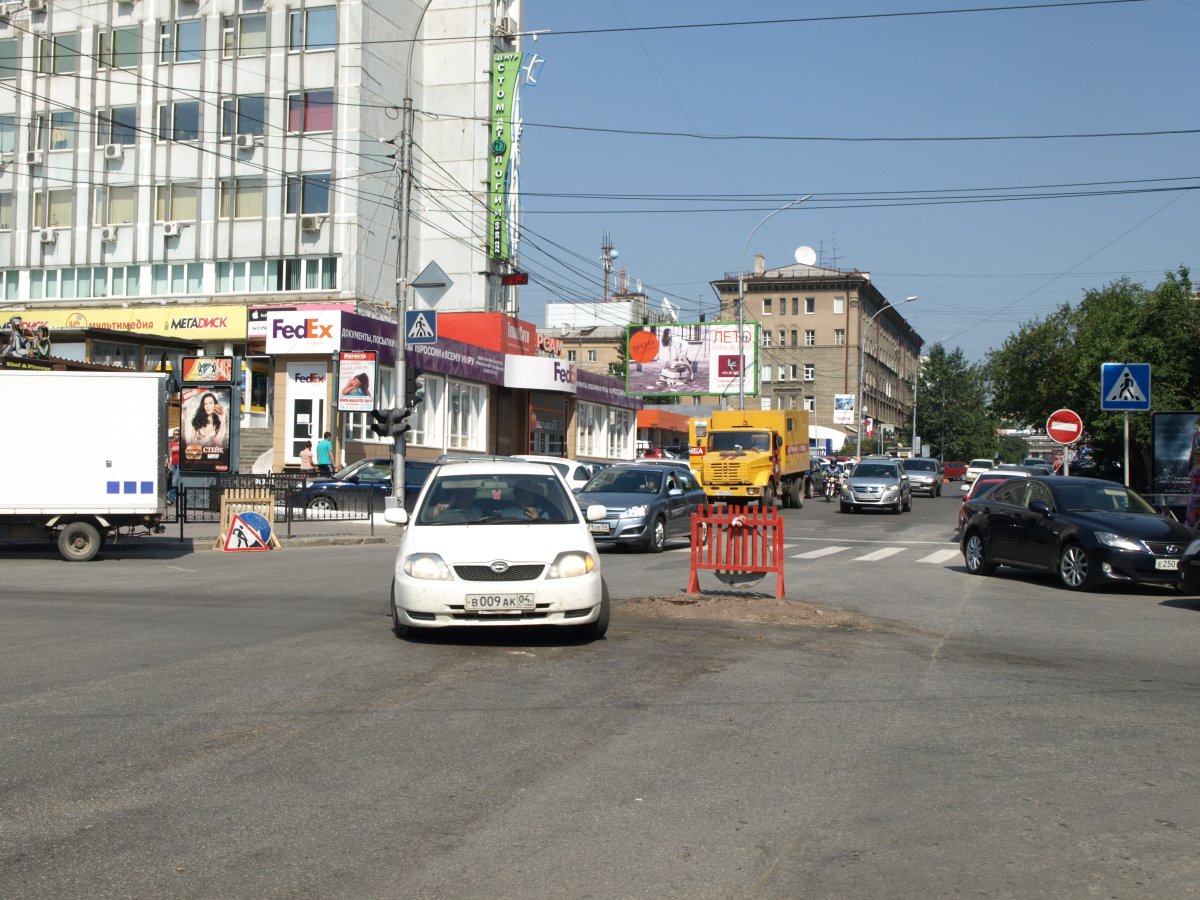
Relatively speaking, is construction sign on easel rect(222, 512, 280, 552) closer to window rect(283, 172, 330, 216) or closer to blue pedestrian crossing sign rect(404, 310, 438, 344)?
blue pedestrian crossing sign rect(404, 310, 438, 344)

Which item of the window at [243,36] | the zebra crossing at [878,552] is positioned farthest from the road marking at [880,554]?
the window at [243,36]

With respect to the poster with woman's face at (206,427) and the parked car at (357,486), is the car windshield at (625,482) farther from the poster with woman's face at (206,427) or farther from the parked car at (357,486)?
the poster with woman's face at (206,427)

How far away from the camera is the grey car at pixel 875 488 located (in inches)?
1545

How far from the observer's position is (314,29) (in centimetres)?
5069

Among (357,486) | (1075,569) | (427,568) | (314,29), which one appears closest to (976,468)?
(314,29)

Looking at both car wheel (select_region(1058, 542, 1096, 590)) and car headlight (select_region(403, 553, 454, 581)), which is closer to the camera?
car headlight (select_region(403, 553, 454, 581))

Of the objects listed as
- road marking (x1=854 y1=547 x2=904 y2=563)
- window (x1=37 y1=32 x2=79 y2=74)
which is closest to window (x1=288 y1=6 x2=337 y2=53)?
window (x1=37 y1=32 x2=79 y2=74)

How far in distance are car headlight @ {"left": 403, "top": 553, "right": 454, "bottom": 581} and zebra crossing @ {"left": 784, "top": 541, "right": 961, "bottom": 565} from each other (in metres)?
12.5

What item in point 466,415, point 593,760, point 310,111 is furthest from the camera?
point 310,111

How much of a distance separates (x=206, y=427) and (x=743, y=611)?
20399 millimetres

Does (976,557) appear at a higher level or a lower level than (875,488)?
lower

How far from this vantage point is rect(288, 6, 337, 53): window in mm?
50469

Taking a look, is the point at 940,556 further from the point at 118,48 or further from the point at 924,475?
the point at 118,48

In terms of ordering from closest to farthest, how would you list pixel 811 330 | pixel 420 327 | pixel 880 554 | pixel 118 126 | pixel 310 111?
pixel 880 554
pixel 420 327
pixel 310 111
pixel 118 126
pixel 811 330
